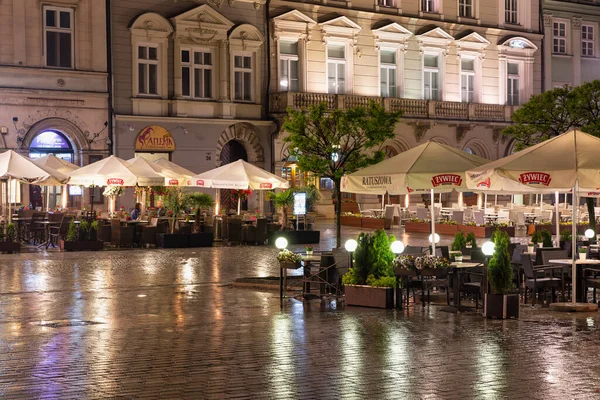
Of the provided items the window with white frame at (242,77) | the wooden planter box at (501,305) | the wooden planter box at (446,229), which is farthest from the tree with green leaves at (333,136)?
the window with white frame at (242,77)

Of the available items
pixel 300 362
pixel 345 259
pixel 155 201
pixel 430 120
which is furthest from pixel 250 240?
pixel 300 362

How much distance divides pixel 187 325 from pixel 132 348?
6.77ft

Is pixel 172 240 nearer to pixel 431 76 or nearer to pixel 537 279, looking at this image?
pixel 537 279

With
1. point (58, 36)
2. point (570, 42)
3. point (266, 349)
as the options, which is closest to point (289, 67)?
point (58, 36)

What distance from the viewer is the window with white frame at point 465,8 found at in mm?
48312

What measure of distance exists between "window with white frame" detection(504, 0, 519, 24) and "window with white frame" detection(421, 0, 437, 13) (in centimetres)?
446

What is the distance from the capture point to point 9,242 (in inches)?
1059

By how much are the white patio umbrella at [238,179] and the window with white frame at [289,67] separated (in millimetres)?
12467

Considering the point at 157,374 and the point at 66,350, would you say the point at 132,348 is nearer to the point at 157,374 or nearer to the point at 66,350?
the point at 66,350

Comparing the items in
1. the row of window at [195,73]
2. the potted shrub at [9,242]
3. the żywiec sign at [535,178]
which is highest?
the row of window at [195,73]

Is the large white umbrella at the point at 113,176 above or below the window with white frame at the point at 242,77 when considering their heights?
below

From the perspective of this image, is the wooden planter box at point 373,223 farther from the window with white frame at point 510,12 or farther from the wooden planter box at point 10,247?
the wooden planter box at point 10,247

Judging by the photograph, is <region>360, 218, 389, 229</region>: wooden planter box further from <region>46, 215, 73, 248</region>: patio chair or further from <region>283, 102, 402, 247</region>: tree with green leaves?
<region>283, 102, 402, 247</region>: tree with green leaves

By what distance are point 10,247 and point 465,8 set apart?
29.0 m
